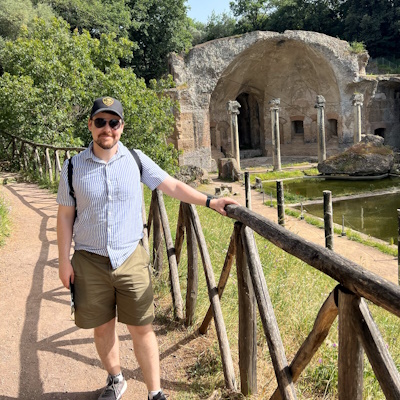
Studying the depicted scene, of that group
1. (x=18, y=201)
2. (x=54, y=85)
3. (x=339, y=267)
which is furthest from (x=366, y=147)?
(x=339, y=267)

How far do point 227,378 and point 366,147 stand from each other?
2029cm

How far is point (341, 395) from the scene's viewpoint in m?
1.77

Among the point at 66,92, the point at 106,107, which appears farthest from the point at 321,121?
the point at 106,107

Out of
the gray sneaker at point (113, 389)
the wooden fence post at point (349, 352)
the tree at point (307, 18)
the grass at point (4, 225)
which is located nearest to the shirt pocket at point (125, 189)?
the gray sneaker at point (113, 389)

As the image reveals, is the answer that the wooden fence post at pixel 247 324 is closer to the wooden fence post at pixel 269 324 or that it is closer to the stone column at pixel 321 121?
the wooden fence post at pixel 269 324

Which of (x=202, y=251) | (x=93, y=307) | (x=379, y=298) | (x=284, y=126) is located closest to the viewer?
(x=379, y=298)

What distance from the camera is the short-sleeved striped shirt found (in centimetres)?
246

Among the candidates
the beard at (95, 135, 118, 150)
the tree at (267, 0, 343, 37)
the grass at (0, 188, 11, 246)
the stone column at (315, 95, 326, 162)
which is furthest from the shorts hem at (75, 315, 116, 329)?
the tree at (267, 0, 343, 37)

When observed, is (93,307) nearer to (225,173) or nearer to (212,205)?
(212,205)

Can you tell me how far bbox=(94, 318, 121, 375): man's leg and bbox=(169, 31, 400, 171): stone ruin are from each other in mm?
21773

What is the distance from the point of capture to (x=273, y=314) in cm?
236

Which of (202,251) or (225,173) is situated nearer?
(202,251)

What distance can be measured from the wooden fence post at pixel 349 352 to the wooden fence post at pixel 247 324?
0.91 metres

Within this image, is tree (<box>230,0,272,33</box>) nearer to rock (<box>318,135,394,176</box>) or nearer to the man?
rock (<box>318,135,394,176</box>)
